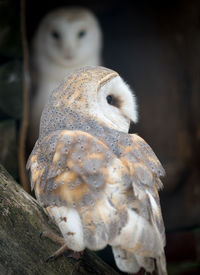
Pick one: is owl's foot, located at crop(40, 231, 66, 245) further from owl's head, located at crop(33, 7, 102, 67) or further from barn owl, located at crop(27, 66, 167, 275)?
owl's head, located at crop(33, 7, 102, 67)

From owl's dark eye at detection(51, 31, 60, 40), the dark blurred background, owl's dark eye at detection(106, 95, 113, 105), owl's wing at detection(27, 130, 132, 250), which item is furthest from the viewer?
owl's dark eye at detection(51, 31, 60, 40)

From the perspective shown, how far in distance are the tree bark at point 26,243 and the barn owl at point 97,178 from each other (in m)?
0.12

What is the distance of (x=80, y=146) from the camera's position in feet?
3.60

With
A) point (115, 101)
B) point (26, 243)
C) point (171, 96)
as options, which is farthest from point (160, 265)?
point (171, 96)

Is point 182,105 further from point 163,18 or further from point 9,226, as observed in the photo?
point 9,226

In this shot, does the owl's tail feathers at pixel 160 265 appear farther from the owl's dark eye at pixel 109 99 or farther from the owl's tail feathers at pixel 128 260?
the owl's dark eye at pixel 109 99

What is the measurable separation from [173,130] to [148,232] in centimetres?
198

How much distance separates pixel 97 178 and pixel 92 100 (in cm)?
25

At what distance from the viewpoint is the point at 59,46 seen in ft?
9.72

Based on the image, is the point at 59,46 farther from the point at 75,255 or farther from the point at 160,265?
the point at 160,265

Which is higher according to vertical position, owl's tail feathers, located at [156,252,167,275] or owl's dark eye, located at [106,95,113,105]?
owl's dark eye, located at [106,95,113,105]

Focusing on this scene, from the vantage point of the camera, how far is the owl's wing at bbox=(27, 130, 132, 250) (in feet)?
3.29

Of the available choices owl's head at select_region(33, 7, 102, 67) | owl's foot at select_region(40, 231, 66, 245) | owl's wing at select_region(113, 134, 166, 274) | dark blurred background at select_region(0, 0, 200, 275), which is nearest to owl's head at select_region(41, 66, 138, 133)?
owl's wing at select_region(113, 134, 166, 274)

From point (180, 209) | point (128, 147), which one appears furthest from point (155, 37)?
point (128, 147)
